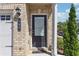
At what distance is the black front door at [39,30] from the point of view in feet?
52.2

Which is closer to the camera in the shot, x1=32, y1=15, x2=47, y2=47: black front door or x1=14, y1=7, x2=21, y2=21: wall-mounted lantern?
x1=14, y1=7, x2=21, y2=21: wall-mounted lantern

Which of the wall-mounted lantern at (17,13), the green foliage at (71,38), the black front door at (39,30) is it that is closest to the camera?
→ the wall-mounted lantern at (17,13)

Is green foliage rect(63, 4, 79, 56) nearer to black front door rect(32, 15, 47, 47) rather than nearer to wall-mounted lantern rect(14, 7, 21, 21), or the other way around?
black front door rect(32, 15, 47, 47)

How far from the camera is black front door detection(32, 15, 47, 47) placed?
52.2ft

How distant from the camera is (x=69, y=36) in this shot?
1425 centimetres

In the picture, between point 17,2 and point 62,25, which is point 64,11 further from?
point 17,2

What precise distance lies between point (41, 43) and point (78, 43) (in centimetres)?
244

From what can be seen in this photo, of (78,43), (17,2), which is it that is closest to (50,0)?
(17,2)

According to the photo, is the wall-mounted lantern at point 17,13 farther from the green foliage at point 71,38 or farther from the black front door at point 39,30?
the black front door at point 39,30

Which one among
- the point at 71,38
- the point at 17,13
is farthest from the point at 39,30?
the point at 17,13

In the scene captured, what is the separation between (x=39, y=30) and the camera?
632 inches

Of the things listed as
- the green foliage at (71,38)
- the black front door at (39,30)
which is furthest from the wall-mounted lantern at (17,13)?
the black front door at (39,30)

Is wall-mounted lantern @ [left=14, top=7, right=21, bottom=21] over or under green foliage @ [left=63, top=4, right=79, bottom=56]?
over

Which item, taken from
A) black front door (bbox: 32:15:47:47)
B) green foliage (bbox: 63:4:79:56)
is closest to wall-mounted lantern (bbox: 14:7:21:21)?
green foliage (bbox: 63:4:79:56)
